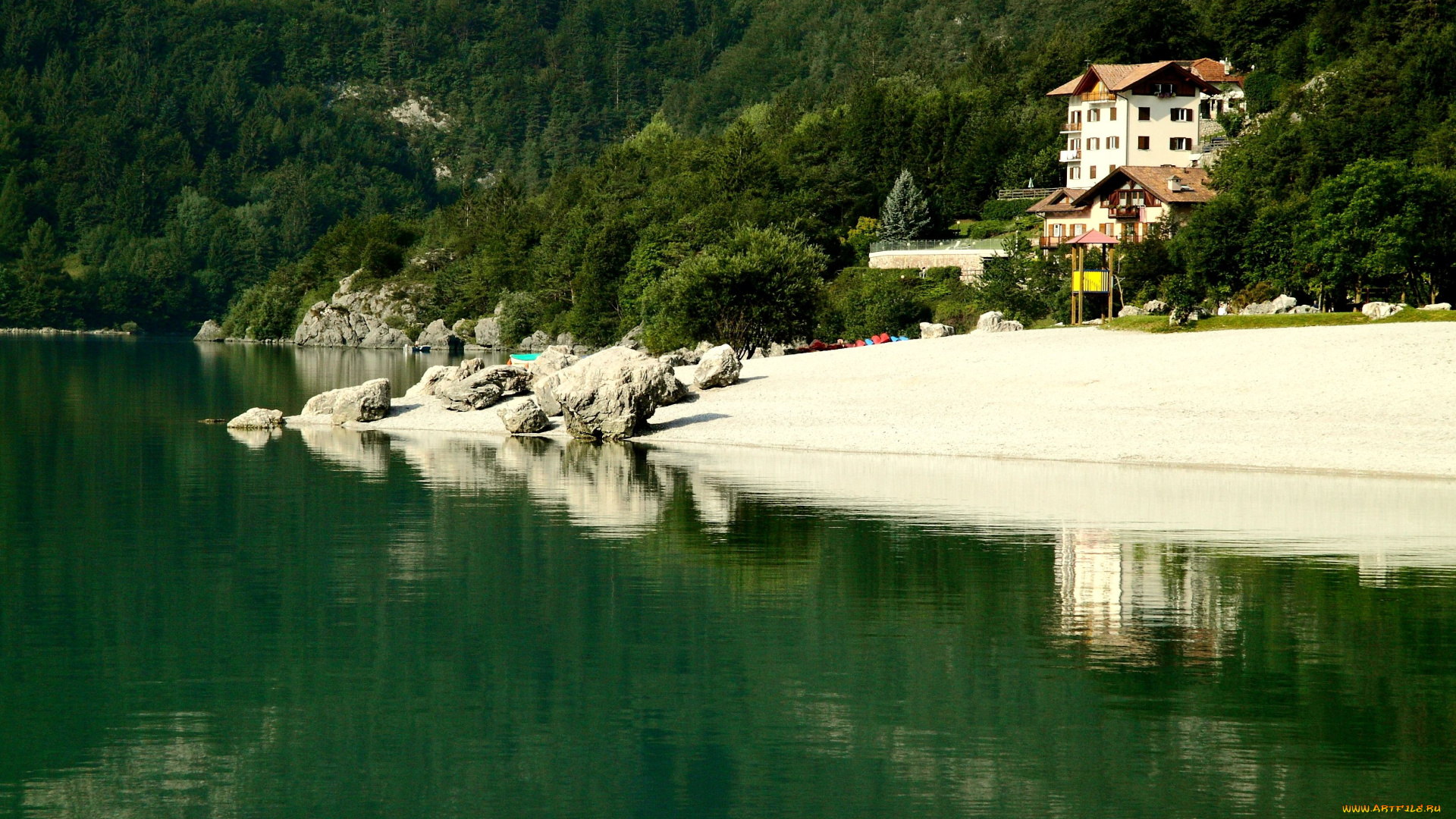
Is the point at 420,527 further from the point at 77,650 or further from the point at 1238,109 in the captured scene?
the point at 1238,109

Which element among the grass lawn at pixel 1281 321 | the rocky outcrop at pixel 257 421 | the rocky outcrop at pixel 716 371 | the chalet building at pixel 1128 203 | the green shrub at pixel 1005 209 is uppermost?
the green shrub at pixel 1005 209

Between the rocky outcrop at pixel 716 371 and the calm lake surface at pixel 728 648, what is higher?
the rocky outcrop at pixel 716 371

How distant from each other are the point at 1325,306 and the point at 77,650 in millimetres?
79892

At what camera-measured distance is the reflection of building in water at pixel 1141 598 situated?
26469 mm

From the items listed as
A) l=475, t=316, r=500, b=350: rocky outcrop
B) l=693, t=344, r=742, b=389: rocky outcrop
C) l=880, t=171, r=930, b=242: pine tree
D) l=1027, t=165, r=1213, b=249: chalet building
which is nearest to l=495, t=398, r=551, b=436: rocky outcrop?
l=693, t=344, r=742, b=389: rocky outcrop

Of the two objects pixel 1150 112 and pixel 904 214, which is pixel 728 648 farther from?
pixel 1150 112

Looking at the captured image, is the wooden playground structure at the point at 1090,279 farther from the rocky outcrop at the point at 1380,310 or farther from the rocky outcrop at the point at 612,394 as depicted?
the rocky outcrop at the point at 612,394

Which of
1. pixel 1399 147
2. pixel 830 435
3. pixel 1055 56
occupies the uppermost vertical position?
pixel 1055 56

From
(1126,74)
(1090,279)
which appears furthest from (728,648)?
(1126,74)

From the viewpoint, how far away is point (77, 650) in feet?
83.1

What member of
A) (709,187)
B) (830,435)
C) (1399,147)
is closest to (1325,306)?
(1399,147)

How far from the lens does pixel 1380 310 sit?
74438 millimetres

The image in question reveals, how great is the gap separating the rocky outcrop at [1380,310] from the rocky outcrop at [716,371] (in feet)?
103

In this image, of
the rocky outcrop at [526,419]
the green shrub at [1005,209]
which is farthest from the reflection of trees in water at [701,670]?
the green shrub at [1005,209]
